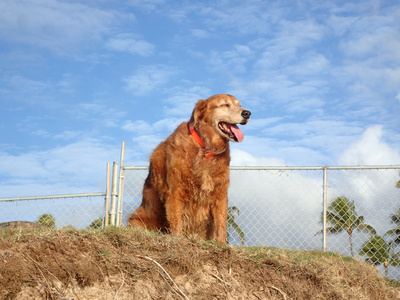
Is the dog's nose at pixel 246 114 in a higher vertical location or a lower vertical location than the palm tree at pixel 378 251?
higher

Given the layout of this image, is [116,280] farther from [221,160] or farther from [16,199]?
[16,199]

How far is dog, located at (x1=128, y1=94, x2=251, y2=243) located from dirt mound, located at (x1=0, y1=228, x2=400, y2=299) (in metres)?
0.84

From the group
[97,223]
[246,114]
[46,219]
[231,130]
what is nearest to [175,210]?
[231,130]

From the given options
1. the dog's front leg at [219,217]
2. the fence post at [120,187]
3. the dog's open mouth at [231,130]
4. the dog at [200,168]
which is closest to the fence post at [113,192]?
the fence post at [120,187]

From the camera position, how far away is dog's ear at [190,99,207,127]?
6.18 meters

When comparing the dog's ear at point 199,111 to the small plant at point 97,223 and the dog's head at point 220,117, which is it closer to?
the dog's head at point 220,117

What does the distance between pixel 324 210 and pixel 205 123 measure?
412 cm

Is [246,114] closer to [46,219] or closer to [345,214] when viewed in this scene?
[345,214]

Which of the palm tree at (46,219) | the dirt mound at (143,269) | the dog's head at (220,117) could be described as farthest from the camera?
the palm tree at (46,219)

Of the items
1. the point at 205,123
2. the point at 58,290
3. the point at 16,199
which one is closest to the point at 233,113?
the point at 205,123

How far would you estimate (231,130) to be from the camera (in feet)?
20.1

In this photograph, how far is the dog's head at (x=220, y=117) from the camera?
238 inches

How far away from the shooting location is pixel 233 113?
19.8 ft

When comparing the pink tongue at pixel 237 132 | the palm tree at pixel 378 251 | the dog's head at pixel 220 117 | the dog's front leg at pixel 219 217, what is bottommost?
the palm tree at pixel 378 251
